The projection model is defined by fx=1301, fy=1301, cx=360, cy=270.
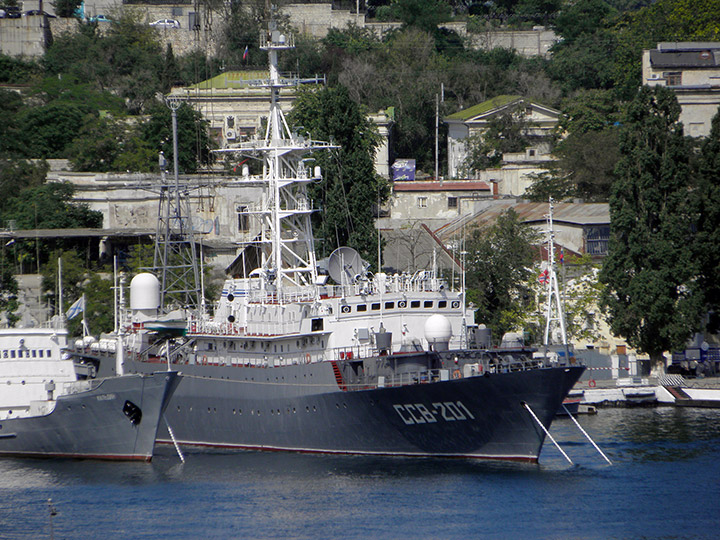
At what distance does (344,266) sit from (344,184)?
18.6 meters

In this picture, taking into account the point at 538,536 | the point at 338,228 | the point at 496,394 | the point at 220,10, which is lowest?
the point at 538,536

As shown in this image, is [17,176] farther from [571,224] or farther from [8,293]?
[571,224]

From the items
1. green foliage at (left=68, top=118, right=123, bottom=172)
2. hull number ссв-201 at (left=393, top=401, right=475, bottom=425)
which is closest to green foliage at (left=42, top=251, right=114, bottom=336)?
green foliage at (left=68, top=118, right=123, bottom=172)

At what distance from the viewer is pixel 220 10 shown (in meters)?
113

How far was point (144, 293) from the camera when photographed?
49312mm

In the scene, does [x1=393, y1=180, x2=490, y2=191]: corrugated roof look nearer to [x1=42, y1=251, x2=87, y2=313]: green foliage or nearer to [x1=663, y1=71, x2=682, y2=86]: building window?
[x1=663, y1=71, x2=682, y2=86]: building window

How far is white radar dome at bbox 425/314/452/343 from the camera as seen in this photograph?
137 ft

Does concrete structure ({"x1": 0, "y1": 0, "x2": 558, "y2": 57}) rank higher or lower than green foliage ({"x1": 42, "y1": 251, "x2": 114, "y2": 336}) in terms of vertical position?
higher

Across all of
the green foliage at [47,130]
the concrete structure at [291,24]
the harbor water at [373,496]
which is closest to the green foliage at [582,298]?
the harbor water at [373,496]

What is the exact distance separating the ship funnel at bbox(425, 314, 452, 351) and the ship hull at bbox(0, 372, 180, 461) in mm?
8409

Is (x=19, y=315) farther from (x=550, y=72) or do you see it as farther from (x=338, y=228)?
(x=550, y=72)

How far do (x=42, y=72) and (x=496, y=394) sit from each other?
74.7m

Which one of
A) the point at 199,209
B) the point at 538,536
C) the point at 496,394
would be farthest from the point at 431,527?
the point at 199,209

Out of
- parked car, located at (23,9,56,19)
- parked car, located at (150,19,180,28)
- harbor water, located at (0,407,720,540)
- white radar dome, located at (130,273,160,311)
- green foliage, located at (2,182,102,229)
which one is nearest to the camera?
harbor water, located at (0,407,720,540)
